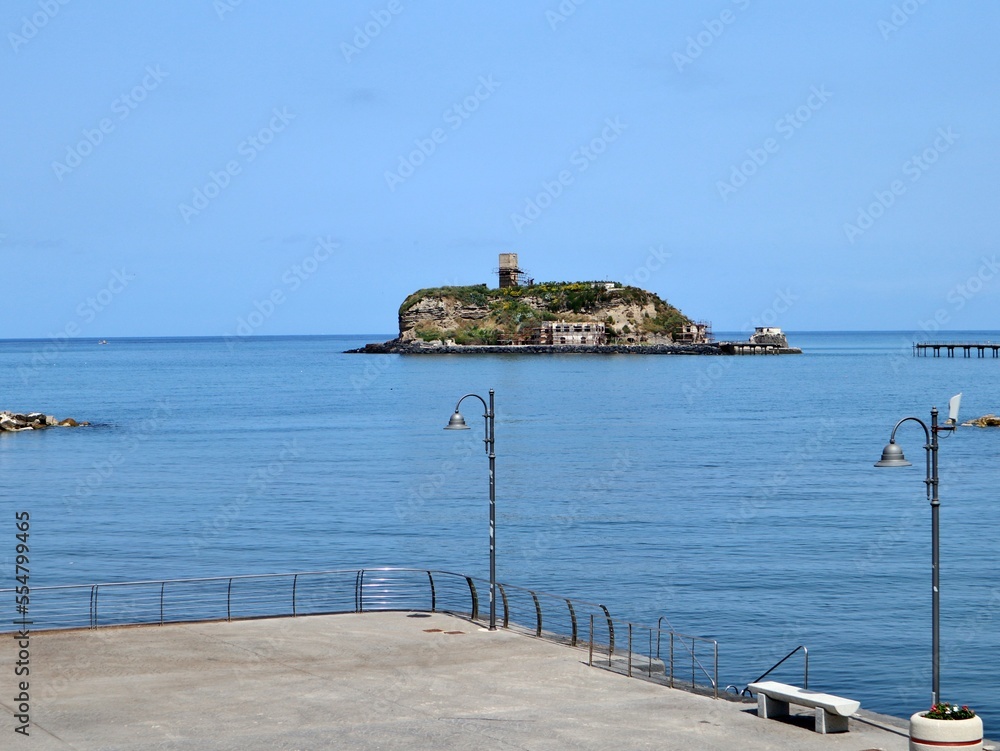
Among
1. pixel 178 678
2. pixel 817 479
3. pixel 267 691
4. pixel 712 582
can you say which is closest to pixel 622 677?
pixel 267 691

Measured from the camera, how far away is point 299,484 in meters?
71.1

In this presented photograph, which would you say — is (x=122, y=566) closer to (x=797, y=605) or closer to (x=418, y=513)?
(x=418, y=513)

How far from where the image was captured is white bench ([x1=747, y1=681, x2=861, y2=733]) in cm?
1847

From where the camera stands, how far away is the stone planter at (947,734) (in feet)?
52.6

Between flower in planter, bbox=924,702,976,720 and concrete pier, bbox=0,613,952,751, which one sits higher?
flower in planter, bbox=924,702,976,720

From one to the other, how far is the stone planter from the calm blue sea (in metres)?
11.5

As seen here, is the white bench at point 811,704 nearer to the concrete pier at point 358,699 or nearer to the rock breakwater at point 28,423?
the concrete pier at point 358,699

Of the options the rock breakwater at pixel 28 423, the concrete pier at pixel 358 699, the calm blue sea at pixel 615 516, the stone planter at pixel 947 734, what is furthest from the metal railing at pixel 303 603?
the rock breakwater at pixel 28 423

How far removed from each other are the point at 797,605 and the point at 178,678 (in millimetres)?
21718

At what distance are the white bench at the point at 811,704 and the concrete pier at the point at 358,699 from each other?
271 millimetres

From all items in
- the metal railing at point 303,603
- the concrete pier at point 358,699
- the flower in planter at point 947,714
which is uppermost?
the flower in planter at point 947,714

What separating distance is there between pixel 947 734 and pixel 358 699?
9.20 meters

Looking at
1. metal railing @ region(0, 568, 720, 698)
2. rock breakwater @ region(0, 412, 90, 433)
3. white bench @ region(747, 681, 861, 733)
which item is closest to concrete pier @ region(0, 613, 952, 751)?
white bench @ region(747, 681, 861, 733)

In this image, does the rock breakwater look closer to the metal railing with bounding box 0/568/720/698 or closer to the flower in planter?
the metal railing with bounding box 0/568/720/698
